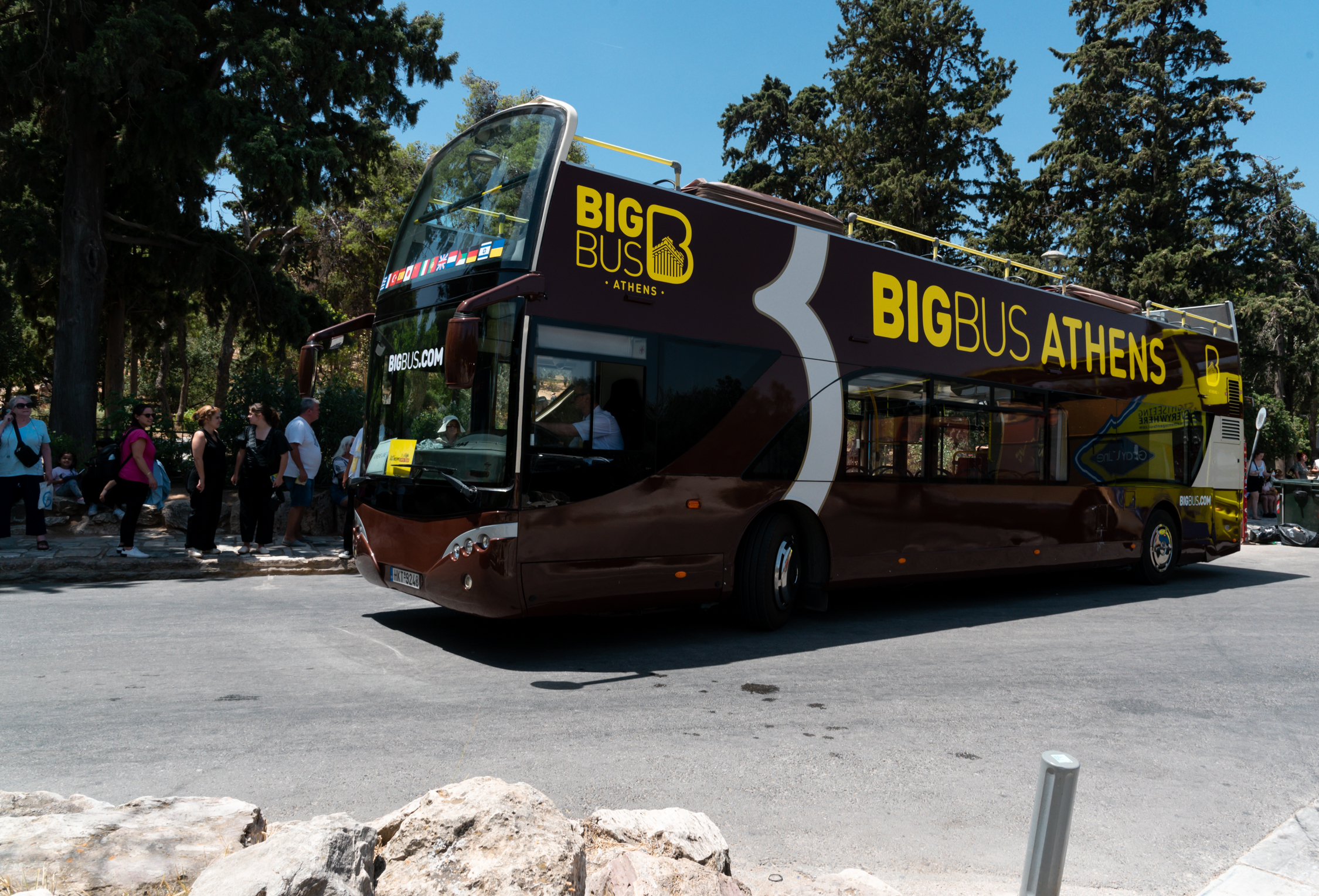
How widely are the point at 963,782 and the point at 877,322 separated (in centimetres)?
505

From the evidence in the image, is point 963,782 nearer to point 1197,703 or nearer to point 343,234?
point 1197,703

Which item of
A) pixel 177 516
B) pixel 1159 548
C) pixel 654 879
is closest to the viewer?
pixel 654 879

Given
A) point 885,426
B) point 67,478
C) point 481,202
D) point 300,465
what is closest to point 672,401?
point 481,202

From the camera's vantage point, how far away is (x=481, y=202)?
7.08 m

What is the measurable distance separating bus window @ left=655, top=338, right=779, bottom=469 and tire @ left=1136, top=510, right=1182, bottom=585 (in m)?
7.42

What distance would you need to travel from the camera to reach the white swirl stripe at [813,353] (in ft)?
26.1

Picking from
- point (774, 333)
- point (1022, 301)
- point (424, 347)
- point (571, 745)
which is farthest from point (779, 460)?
point (1022, 301)

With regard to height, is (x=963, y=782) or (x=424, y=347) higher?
(x=424, y=347)

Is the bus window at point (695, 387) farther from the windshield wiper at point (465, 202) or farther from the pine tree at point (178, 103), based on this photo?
the pine tree at point (178, 103)

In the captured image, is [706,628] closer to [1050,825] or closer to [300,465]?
[1050,825]

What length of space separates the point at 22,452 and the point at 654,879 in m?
10.6

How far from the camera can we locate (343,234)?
105ft

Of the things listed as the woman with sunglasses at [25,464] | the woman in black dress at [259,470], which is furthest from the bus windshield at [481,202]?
the woman with sunglasses at [25,464]

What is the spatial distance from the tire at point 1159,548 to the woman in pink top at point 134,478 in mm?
12222
